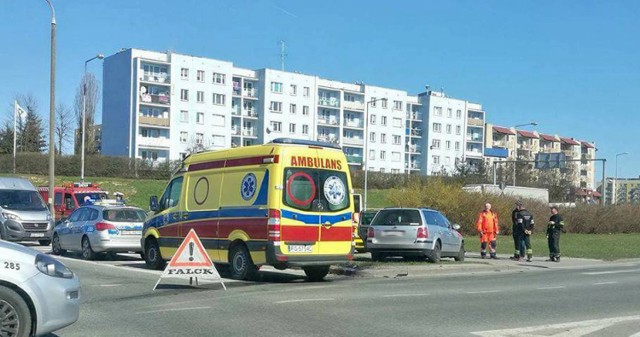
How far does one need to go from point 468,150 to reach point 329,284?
107142 millimetres

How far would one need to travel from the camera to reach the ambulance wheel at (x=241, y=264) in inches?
581

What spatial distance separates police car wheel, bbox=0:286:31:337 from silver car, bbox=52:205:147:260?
44.3ft

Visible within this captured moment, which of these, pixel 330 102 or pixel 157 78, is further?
pixel 330 102

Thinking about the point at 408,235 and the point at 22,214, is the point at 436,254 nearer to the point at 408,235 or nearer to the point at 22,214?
the point at 408,235

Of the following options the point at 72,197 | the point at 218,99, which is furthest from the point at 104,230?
the point at 218,99

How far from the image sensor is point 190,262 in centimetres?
1295

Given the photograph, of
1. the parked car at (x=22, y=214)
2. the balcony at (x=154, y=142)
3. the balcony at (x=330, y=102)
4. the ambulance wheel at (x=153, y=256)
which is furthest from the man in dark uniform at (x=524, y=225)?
the balcony at (x=330, y=102)

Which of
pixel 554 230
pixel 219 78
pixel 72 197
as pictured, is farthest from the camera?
pixel 219 78

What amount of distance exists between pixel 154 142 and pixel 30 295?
78687 millimetres

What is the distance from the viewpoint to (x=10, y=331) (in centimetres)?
686

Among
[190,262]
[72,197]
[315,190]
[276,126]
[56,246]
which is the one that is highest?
[276,126]

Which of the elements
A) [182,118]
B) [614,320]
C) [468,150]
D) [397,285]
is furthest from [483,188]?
[468,150]

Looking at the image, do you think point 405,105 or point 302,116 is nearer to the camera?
point 302,116

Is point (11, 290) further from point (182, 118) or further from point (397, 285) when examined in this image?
point (182, 118)
